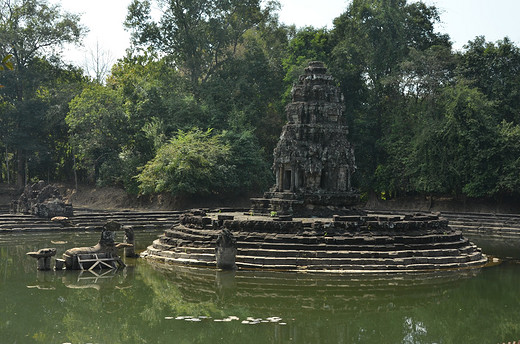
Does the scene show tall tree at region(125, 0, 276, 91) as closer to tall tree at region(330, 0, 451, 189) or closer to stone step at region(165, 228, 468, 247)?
tall tree at region(330, 0, 451, 189)

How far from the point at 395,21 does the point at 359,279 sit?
31314 mm

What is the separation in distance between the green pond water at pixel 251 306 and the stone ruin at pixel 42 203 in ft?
42.6

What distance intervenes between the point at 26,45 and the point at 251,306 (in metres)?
41.9

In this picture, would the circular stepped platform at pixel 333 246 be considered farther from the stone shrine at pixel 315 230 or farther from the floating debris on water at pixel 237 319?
the floating debris on water at pixel 237 319

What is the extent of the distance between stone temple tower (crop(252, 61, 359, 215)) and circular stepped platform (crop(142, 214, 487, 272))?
331 centimetres

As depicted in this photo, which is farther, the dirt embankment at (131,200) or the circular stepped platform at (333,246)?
the dirt embankment at (131,200)

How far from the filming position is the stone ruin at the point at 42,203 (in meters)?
32.7

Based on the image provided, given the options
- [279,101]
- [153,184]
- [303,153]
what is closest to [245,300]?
[303,153]

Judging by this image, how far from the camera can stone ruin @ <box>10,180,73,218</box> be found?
3272 centimetres

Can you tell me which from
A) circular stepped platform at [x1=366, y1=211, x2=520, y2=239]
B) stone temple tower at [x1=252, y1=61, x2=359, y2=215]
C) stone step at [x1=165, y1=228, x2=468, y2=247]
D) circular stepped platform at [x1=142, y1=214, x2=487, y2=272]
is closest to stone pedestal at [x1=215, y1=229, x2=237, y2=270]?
circular stepped platform at [x1=142, y1=214, x2=487, y2=272]

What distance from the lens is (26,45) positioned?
4928 cm

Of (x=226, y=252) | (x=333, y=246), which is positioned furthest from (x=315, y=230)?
(x=226, y=252)

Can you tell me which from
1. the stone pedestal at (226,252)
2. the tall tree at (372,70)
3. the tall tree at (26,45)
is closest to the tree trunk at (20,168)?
the tall tree at (26,45)

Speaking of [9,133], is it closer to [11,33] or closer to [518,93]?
[11,33]
